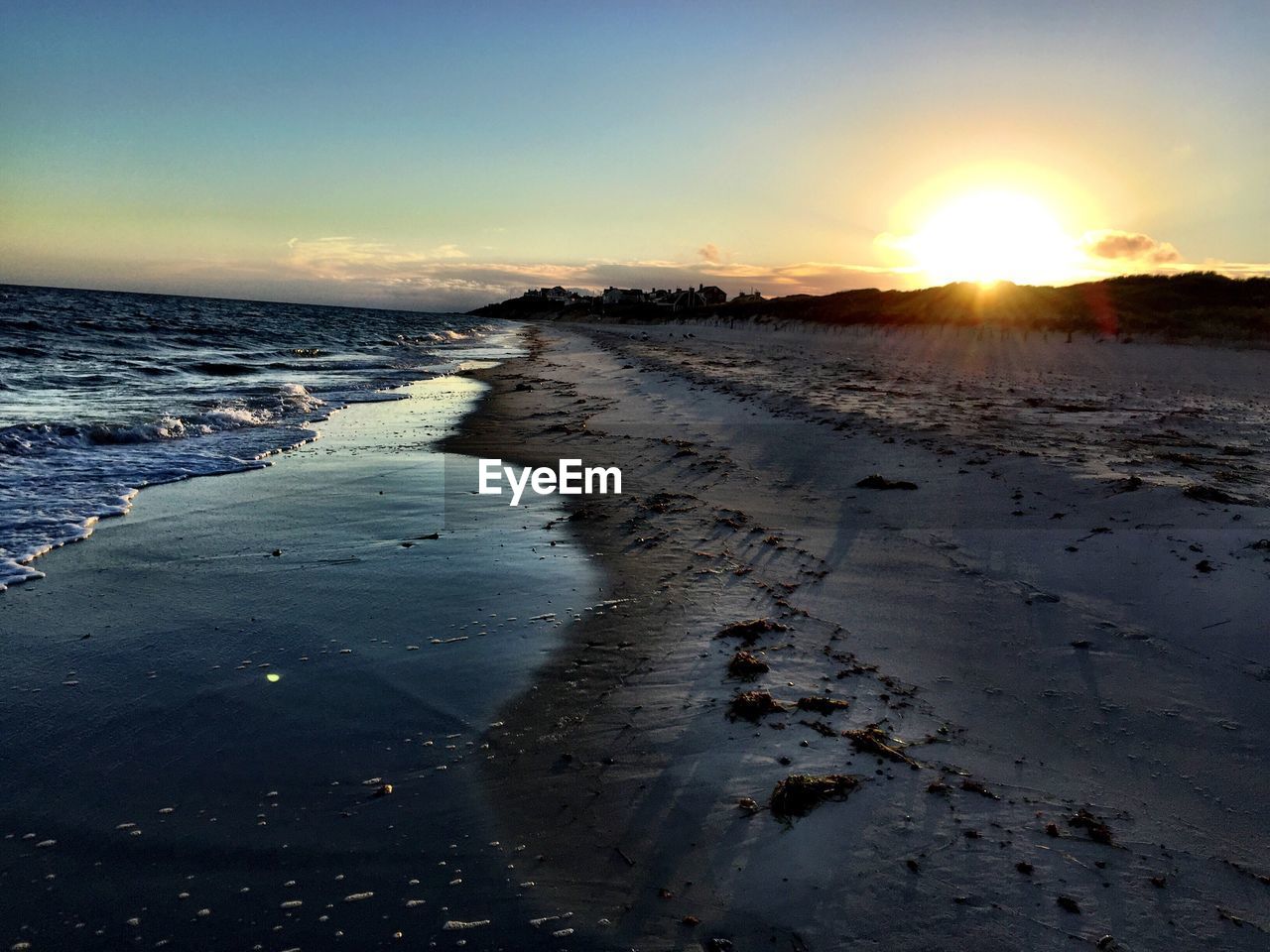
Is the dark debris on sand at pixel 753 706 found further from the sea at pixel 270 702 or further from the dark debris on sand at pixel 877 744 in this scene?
the sea at pixel 270 702

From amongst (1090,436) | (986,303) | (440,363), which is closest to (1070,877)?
(1090,436)

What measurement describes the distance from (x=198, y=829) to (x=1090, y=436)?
463 inches

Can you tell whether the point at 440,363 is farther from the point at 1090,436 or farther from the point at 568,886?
the point at 568,886

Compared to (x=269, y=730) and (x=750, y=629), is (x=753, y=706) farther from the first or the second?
(x=269, y=730)

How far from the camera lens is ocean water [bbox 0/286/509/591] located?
322 inches

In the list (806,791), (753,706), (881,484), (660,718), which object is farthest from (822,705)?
(881,484)

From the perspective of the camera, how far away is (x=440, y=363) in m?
31.2

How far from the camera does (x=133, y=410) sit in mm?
15719

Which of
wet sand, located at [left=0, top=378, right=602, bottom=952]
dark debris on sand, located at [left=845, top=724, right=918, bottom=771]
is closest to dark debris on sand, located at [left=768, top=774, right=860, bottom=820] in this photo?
dark debris on sand, located at [left=845, top=724, right=918, bottom=771]

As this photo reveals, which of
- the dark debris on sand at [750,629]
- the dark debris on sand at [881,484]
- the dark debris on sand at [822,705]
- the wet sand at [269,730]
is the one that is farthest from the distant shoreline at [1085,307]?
the wet sand at [269,730]

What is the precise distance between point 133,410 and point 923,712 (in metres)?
17.8

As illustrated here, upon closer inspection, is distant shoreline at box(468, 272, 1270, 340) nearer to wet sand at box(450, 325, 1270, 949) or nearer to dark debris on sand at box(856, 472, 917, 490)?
wet sand at box(450, 325, 1270, 949)

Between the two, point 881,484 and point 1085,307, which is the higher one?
point 1085,307

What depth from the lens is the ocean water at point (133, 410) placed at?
8188 millimetres
